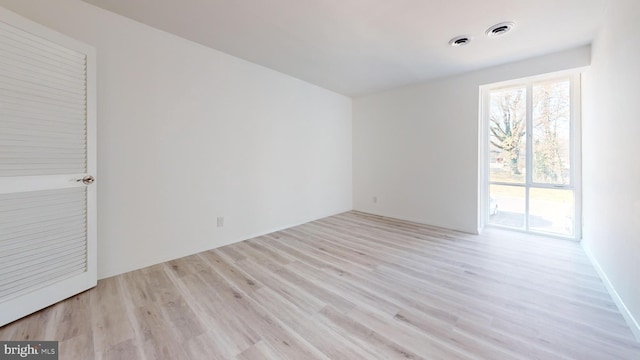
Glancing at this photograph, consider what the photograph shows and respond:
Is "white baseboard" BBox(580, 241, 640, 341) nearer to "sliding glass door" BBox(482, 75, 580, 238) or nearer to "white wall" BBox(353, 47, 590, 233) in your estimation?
"sliding glass door" BBox(482, 75, 580, 238)

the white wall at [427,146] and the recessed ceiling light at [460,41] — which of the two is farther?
the white wall at [427,146]

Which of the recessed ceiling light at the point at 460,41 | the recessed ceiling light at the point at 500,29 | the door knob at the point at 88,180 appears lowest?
the door knob at the point at 88,180

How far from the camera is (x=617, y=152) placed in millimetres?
2004

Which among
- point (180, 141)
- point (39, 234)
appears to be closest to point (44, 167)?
point (39, 234)

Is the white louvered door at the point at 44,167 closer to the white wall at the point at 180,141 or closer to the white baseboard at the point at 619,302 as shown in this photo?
the white wall at the point at 180,141

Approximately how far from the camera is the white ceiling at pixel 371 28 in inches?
85.0

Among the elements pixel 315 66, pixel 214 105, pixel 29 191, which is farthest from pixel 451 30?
pixel 29 191

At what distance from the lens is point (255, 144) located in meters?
3.54

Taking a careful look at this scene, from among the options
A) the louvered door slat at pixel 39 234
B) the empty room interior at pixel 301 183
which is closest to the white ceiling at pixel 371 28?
the empty room interior at pixel 301 183

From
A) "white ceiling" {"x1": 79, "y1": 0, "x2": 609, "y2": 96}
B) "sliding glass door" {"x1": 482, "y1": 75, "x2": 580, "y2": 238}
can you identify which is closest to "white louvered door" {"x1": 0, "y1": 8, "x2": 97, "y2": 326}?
"white ceiling" {"x1": 79, "y1": 0, "x2": 609, "y2": 96}

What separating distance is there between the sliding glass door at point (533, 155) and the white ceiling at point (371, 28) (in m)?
0.80

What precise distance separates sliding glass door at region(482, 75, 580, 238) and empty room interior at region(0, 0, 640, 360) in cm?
3

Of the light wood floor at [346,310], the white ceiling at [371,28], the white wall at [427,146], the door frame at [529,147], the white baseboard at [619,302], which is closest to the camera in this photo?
the light wood floor at [346,310]

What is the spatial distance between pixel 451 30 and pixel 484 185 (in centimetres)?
268
